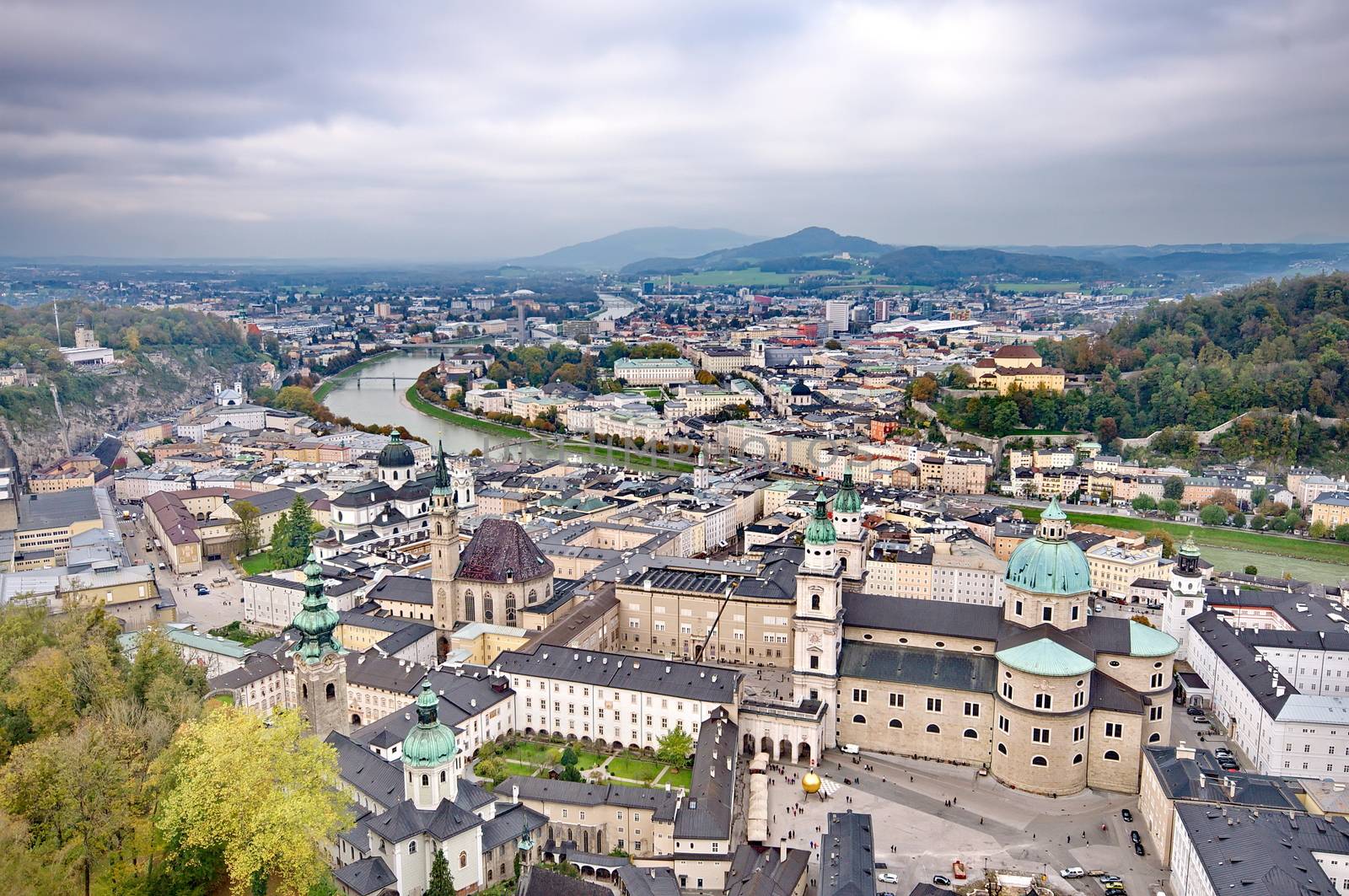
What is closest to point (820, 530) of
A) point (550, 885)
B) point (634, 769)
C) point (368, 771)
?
point (634, 769)

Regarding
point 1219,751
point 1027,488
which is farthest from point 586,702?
point 1027,488

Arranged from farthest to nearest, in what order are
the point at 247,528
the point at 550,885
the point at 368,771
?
the point at 247,528
the point at 368,771
the point at 550,885

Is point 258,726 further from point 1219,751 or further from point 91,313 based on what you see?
point 91,313

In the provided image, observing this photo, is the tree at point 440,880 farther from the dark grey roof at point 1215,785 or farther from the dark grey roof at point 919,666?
the dark grey roof at point 1215,785

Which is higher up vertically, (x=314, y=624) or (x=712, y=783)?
(x=314, y=624)

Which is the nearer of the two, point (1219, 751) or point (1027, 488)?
point (1219, 751)

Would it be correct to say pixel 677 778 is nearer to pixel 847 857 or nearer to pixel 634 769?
pixel 634 769
